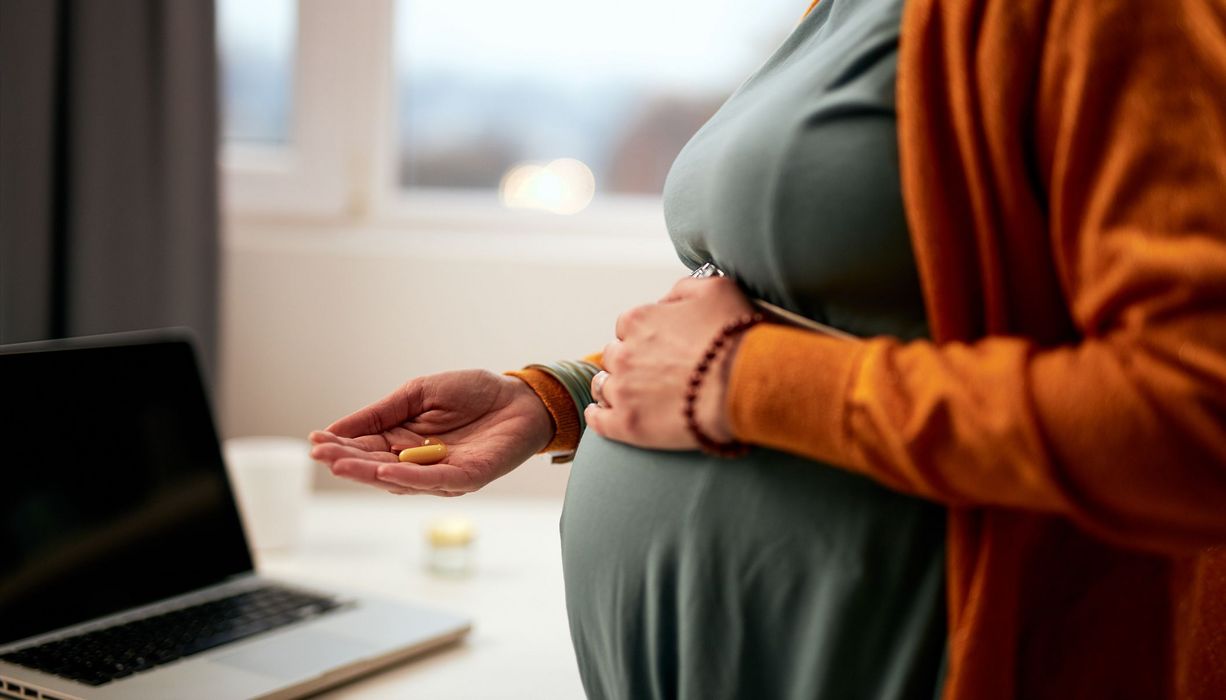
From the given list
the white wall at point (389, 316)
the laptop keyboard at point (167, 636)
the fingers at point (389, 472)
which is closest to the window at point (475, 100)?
the white wall at point (389, 316)

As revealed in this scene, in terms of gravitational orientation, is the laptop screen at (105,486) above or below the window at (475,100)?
below

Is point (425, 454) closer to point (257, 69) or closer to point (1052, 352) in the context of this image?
point (1052, 352)

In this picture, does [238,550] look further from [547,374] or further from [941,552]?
[941,552]

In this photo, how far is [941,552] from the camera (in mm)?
614

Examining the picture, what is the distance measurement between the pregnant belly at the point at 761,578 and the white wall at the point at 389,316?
4.28 feet

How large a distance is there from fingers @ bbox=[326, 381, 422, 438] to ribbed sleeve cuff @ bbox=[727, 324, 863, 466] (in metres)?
0.36

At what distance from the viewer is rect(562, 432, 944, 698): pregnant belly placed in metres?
0.62

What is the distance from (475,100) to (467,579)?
1201 mm

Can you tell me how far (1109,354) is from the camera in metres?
0.51

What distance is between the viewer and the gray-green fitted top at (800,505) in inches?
23.5

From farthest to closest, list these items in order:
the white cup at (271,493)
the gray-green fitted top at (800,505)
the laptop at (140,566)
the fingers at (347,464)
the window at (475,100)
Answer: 1. the window at (475,100)
2. the white cup at (271,493)
3. the laptop at (140,566)
4. the fingers at (347,464)
5. the gray-green fitted top at (800,505)

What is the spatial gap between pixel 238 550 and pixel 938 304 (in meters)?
0.91

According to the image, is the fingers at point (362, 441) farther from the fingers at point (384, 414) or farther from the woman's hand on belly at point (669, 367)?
the woman's hand on belly at point (669, 367)

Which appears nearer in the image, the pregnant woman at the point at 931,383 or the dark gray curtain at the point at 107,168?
the pregnant woman at the point at 931,383
